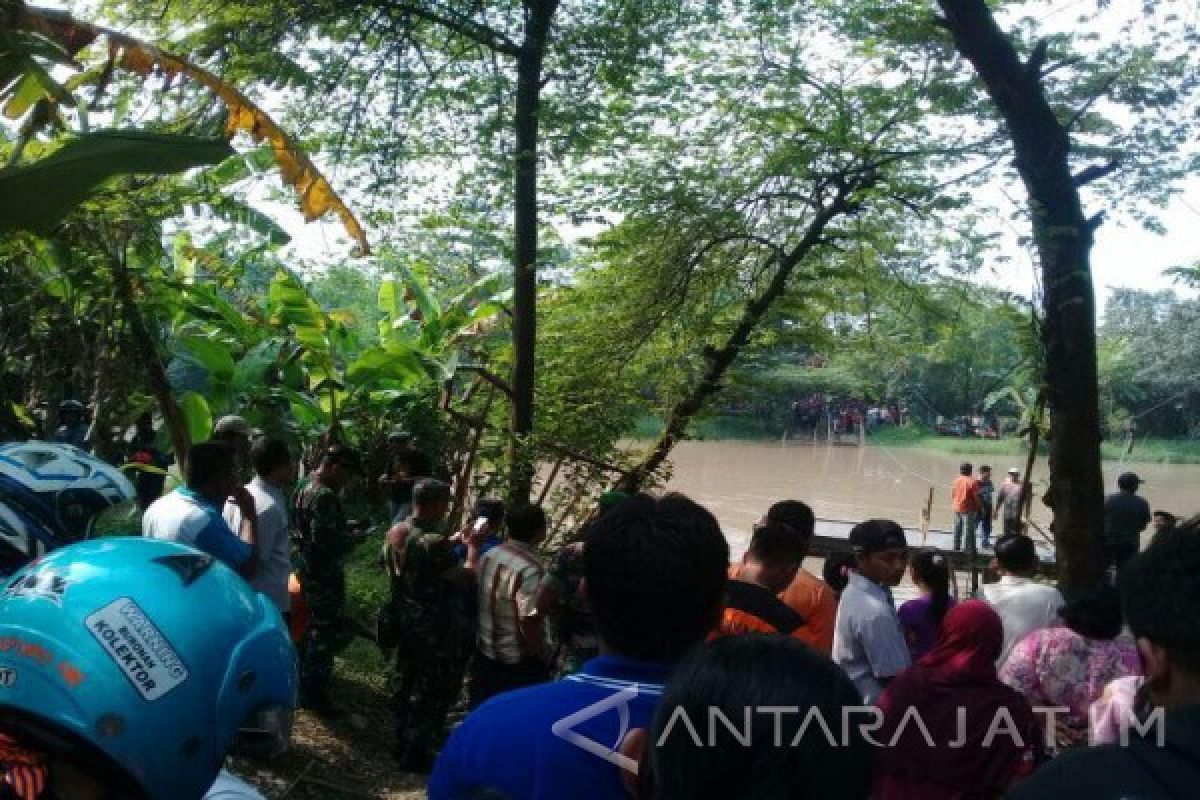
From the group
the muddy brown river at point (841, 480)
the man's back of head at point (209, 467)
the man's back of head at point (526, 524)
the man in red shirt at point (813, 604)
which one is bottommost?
the muddy brown river at point (841, 480)

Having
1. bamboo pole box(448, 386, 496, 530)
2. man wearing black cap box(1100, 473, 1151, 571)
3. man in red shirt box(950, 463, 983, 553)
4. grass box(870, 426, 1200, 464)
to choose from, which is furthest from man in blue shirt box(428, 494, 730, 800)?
grass box(870, 426, 1200, 464)

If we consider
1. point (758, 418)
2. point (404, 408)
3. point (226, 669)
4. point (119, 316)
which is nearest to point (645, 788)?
point (226, 669)

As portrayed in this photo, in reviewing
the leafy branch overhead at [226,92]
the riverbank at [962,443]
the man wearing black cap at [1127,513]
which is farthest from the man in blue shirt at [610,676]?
the riverbank at [962,443]

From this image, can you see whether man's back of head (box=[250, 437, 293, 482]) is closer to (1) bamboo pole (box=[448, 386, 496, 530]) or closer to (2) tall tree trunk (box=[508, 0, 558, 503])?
(2) tall tree trunk (box=[508, 0, 558, 503])

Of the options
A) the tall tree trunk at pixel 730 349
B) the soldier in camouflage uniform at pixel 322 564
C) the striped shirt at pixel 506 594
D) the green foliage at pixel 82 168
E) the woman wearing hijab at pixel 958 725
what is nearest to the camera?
the green foliage at pixel 82 168

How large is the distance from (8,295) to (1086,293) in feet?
27.1

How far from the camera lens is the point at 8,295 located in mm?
8938

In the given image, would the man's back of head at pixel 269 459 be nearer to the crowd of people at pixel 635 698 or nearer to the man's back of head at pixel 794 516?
the man's back of head at pixel 794 516

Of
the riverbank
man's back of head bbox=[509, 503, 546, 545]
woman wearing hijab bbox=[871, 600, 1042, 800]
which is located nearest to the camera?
woman wearing hijab bbox=[871, 600, 1042, 800]

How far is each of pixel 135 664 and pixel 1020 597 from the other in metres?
3.74

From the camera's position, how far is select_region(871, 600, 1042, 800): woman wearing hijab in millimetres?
3049

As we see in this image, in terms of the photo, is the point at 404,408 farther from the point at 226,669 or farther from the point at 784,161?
the point at 226,669

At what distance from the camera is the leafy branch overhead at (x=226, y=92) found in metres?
4.33

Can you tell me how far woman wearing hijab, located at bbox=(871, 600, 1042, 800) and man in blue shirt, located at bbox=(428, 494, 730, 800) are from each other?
59.3 inches
